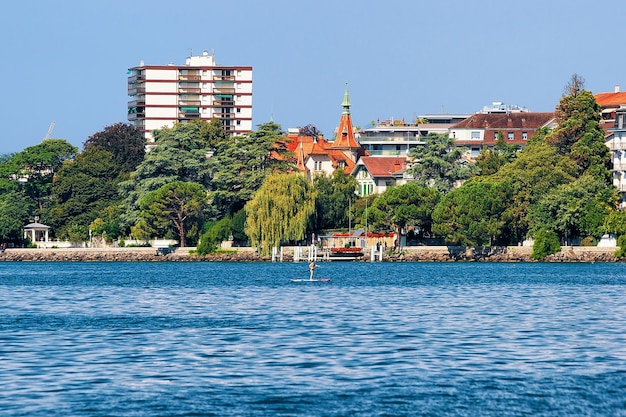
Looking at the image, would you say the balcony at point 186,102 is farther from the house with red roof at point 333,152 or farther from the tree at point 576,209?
the tree at point 576,209

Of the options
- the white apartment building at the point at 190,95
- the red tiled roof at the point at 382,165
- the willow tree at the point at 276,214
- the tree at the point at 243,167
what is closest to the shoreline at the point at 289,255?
the willow tree at the point at 276,214

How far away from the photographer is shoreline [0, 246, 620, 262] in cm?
9644

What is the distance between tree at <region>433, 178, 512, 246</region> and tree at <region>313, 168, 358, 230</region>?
1162 cm

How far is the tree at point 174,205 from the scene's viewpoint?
106 metres

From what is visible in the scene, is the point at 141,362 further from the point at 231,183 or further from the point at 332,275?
the point at 231,183

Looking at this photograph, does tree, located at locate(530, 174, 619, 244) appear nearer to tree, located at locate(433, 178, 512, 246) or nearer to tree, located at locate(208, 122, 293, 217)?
tree, located at locate(433, 178, 512, 246)

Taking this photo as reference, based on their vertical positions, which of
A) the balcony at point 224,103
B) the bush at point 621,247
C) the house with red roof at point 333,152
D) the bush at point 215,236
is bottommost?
the bush at point 621,247

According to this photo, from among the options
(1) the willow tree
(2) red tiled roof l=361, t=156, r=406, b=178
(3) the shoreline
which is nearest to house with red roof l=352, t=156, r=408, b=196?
(2) red tiled roof l=361, t=156, r=406, b=178

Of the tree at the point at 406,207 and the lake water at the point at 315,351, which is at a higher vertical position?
the tree at the point at 406,207

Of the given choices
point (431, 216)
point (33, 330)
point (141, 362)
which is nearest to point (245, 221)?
point (431, 216)

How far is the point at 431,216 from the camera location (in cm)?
10162

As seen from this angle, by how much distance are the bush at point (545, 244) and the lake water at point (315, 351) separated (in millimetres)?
29889

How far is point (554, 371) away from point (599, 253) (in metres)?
67.1

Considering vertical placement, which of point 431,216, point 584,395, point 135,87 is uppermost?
point 135,87
